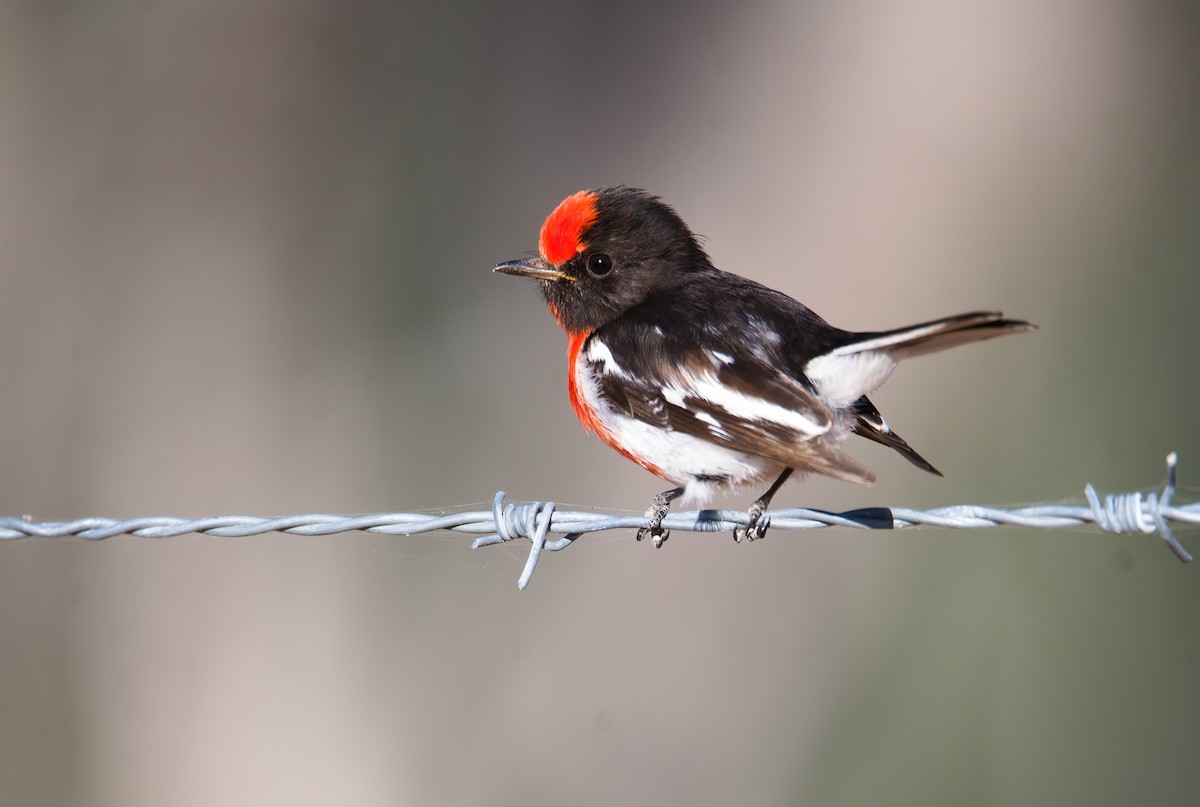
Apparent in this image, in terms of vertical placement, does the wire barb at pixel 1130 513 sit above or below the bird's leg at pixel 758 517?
above

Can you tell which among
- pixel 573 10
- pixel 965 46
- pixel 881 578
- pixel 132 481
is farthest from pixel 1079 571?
pixel 132 481

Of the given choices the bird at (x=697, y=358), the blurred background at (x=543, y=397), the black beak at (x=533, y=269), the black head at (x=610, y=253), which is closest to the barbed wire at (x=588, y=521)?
the bird at (x=697, y=358)

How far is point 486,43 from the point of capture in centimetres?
725

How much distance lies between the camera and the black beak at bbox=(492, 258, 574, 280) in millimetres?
3723

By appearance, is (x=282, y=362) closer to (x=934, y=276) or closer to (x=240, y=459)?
(x=240, y=459)

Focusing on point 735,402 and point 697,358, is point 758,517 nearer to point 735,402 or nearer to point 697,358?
point 735,402

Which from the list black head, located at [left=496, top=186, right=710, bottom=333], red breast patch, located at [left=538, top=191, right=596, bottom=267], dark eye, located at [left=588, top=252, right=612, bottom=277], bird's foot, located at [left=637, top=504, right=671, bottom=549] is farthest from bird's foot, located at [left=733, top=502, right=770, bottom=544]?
red breast patch, located at [left=538, top=191, right=596, bottom=267]

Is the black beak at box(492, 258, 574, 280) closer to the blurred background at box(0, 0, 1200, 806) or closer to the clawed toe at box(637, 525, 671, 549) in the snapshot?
the clawed toe at box(637, 525, 671, 549)

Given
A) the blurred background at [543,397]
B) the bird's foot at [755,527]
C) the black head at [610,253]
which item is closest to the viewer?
the bird's foot at [755,527]

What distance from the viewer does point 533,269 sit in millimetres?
3738

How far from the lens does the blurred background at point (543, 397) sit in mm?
5965

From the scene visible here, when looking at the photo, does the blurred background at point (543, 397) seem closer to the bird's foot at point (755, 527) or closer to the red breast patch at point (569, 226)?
the red breast patch at point (569, 226)

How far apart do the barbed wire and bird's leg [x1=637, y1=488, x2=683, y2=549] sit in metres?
0.06

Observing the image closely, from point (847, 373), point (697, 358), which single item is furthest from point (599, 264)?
point (847, 373)
